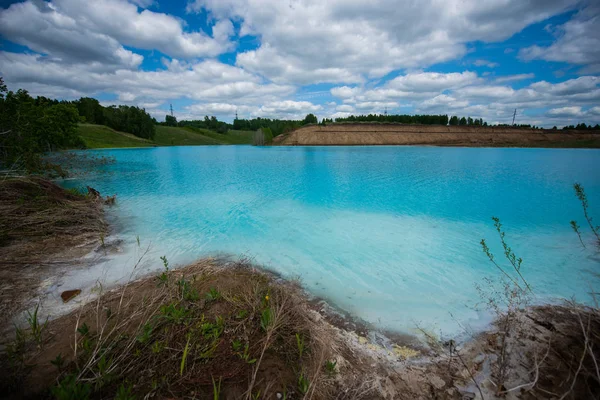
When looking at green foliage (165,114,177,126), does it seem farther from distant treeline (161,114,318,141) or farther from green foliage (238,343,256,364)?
green foliage (238,343,256,364)

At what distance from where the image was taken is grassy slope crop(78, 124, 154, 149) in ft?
200

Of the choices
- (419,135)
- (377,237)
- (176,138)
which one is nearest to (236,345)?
(377,237)

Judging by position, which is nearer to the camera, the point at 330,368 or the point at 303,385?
the point at 303,385

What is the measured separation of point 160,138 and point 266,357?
115 m

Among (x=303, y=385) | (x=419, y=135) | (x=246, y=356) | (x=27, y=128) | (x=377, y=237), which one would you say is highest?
(x=419, y=135)

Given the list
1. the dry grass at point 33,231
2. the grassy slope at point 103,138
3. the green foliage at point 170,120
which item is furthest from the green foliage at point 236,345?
the green foliage at point 170,120

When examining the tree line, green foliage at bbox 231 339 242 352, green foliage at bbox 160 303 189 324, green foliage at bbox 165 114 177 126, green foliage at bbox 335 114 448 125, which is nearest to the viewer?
green foliage at bbox 231 339 242 352

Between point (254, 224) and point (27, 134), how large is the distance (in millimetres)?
A: 13538

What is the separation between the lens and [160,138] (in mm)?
97938

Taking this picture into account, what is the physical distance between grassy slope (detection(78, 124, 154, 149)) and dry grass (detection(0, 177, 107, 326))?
64739 mm

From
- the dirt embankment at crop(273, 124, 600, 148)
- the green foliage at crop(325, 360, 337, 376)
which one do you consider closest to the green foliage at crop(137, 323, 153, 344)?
the green foliage at crop(325, 360, 337, 376)

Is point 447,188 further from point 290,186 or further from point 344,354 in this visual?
point 344,354

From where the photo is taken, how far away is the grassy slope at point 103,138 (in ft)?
200

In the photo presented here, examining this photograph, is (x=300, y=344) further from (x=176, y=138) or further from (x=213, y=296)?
(x=176, y=138)
